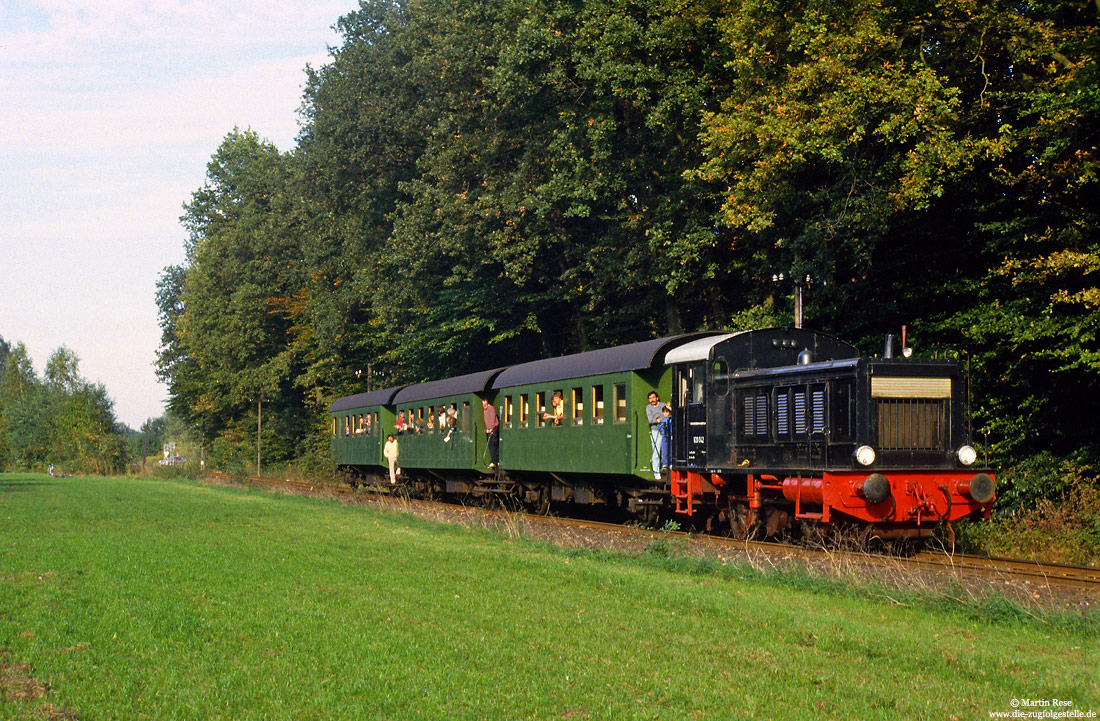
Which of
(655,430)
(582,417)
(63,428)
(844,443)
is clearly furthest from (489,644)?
(63,428)

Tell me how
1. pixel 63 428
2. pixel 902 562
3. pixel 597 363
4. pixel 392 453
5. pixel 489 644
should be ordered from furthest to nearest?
pixel 63 428, pixel 392 453, pixel 597 363, pixel 902 562, pixel 489 644

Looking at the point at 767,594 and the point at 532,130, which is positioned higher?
the point at 532,130

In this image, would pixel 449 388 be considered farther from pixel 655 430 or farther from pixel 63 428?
pixel 63 428

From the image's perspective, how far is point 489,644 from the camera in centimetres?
979

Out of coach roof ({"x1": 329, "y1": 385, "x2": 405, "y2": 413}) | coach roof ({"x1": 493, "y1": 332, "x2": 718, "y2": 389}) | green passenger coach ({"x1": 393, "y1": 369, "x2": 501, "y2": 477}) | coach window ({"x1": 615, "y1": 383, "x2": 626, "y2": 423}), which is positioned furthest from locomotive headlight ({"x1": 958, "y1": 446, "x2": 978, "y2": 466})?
coach roof ({"x1": 329, "y1": 385, "x2": 405, "y2": 413})

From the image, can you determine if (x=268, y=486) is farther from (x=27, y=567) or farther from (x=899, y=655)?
(x=899, y=655)

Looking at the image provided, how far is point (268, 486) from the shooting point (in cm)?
4934

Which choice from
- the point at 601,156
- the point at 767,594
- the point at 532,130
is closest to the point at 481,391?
the point at 601,156

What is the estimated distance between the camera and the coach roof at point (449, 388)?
31048 millimetres

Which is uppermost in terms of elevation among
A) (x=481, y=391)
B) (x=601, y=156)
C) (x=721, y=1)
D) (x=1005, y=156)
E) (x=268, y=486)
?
(x=721, y=1)

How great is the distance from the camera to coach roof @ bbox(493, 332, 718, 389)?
2250cm

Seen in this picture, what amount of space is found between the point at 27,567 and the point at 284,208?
5014cm

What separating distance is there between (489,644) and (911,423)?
34.0ft

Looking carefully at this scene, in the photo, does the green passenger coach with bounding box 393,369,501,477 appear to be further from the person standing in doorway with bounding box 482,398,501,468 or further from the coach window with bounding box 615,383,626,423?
the coach window with bounding box 615,383,626,423
